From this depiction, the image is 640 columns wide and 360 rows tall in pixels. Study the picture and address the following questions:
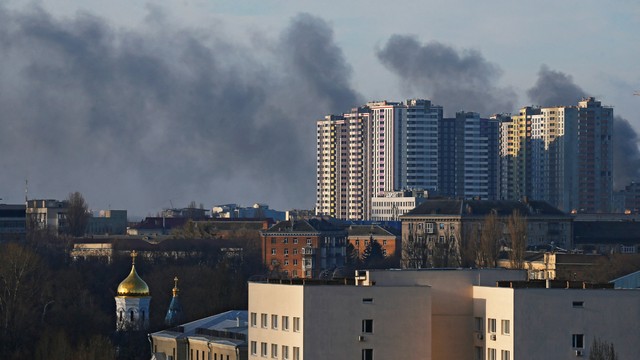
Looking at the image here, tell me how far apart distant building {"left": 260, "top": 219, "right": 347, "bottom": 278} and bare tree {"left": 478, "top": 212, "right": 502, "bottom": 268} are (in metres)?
27.9

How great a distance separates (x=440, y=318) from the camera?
148 ft

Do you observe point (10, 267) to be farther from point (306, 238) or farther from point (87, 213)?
point (87, 213)

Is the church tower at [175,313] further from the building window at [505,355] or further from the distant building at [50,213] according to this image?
the distant building at [50,213]

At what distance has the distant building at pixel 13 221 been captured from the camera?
140 metres

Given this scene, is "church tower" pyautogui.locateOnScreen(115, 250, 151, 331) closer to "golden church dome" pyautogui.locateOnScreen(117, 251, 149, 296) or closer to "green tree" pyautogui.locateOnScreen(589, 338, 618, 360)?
"golden church dome" pyautogui.locateOnScreen(117, 251, 149, 296)

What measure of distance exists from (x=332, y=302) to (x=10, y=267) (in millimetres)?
46758

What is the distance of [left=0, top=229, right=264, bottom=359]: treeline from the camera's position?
231ft

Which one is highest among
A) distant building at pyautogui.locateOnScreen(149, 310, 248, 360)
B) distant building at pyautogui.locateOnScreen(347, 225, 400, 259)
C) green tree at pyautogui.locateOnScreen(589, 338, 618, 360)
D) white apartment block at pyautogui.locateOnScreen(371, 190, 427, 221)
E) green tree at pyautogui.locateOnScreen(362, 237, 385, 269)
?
white apartment block at pyautogui.locateOnScreen(371, 190, 427, 221)

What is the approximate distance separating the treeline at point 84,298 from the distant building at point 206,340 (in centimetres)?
151

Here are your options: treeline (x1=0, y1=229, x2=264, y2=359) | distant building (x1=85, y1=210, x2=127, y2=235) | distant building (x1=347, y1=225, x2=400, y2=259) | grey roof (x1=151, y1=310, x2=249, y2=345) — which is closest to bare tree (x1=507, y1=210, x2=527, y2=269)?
treeline (x1=0, y1=229, x2=264, y2=359)

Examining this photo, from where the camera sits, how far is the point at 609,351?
139 feet

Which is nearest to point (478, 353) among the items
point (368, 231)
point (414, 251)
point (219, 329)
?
point (219, 329)

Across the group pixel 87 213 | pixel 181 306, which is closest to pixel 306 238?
pixel 87 213

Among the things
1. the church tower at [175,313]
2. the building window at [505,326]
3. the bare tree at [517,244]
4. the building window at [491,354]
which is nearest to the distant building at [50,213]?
the bare tree at [517,244]
